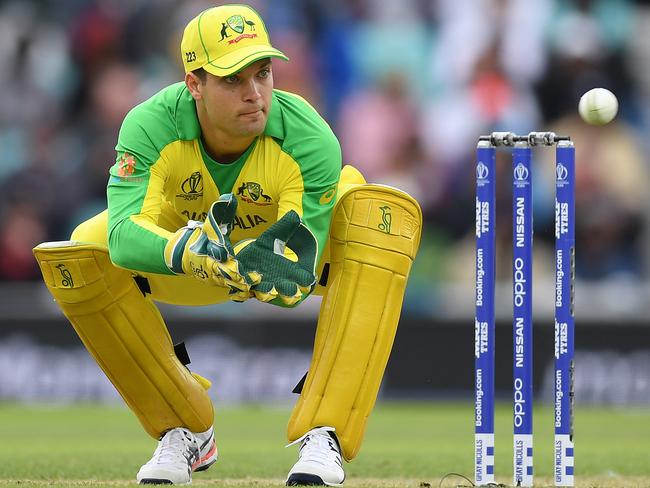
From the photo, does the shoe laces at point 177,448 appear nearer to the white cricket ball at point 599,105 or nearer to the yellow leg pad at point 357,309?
the yellow leg pad at point 357,309

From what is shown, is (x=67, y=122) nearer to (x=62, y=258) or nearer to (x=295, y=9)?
(x=295, y=9)

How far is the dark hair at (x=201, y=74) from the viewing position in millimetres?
3871

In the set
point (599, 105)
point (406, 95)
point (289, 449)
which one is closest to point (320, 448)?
point (599, 105)

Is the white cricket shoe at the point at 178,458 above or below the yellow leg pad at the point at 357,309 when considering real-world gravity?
below

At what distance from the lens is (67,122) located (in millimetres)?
9469

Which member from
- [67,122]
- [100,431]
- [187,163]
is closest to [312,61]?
[67,122]

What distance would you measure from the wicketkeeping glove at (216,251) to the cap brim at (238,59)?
46 cm

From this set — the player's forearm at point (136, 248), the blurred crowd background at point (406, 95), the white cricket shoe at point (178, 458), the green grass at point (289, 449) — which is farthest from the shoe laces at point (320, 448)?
the blurred crowd background at point (406, 95)

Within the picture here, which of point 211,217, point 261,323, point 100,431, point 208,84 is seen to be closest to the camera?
point 211,217

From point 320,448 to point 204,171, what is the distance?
93cm

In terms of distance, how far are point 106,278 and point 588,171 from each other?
545cm

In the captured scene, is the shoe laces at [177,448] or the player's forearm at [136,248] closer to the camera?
the player's forearm at [136,248]

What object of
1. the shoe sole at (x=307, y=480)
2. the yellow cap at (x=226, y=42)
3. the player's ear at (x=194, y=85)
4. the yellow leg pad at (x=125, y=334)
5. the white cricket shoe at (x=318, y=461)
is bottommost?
the shoe sole at (x=307, y=480)

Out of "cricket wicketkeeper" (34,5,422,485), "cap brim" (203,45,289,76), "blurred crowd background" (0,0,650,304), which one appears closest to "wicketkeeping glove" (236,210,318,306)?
"cricket wicketkeeper" (34,5,422,485)
